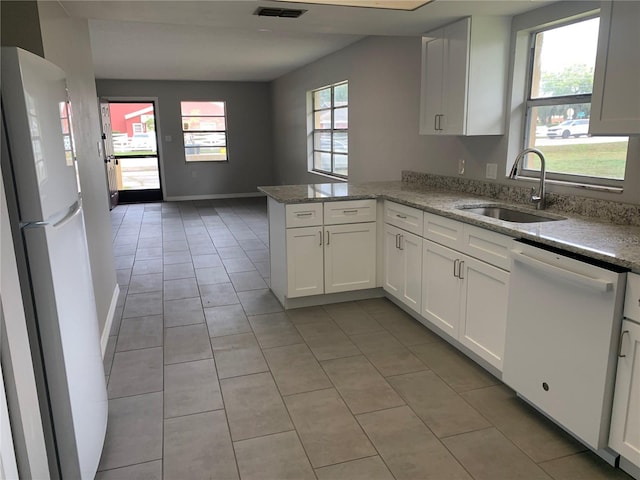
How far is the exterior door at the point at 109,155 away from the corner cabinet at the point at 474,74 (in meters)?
6.33

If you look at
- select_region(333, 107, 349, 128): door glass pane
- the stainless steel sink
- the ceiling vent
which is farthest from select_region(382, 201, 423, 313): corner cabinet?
select_region(333, 107, 349, 128): door glass pane

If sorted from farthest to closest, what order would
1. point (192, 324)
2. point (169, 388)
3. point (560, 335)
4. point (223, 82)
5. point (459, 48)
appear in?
point (223, 82)
point (192, 324)
point (459, 48)
point (169, 388)
point (560, 335)

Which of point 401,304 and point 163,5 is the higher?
point 163,5

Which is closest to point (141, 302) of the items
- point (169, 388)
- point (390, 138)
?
point (169, 388)

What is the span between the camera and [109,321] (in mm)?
3375

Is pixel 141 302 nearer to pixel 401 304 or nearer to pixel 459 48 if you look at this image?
pixel 401 304

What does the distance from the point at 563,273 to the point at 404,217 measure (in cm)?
154

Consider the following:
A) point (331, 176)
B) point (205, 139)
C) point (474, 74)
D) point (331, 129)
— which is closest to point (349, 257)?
point (474, 74)

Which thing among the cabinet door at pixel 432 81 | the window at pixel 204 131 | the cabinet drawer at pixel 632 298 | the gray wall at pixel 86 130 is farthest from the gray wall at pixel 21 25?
the window at pixel 204 131

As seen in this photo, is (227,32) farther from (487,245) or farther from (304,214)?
(487,245)

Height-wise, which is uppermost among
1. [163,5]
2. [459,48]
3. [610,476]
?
[163,5]

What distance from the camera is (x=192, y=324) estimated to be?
3436mm

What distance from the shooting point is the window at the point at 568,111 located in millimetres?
2646

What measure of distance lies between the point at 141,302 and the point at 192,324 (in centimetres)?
71
